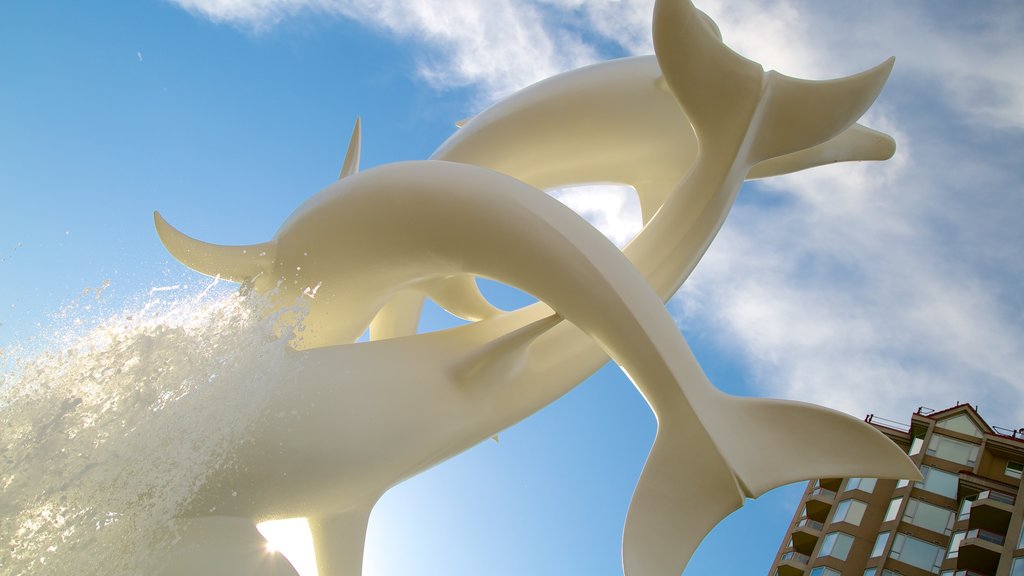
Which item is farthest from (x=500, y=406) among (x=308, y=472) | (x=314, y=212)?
(x=314, y=212)

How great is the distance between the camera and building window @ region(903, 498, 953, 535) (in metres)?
32.9

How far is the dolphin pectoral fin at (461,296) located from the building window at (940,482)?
29.5m

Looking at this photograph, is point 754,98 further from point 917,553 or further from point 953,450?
point 953,450

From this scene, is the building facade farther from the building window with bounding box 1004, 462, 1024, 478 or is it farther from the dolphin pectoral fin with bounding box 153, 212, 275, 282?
the dolphin pectoral fin with bounding box 153, 212, 275, 282

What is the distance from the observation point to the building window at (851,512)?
1389 inches

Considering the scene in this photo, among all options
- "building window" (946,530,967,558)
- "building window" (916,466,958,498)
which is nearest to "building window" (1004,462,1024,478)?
"building window" (916,466,958,498)

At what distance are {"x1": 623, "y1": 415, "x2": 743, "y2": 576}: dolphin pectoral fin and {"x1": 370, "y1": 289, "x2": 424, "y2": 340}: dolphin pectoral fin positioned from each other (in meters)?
4.14

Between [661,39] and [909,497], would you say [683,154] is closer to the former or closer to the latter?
[661,39]

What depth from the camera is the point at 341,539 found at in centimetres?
879

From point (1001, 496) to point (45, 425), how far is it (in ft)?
108

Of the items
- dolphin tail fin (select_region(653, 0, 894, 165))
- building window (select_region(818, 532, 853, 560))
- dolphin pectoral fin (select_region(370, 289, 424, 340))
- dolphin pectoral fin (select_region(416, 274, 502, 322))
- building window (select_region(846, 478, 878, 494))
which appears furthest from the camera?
building window (select_region(846, 478, 878, 494))

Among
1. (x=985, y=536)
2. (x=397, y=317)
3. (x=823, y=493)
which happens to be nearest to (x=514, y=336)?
(x=397, y=317)

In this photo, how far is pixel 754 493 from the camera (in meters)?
7.68

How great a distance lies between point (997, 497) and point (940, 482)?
3114 mm
